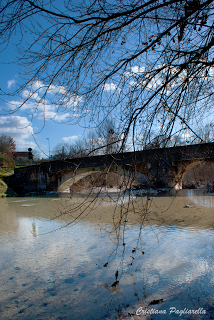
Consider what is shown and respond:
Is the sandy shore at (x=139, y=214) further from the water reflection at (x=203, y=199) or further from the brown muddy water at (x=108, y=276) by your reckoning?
the water reflection at (x=203, y=199)

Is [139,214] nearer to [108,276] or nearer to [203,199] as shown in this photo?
[108,276]

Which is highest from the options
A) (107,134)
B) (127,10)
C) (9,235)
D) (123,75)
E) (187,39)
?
(127,10)

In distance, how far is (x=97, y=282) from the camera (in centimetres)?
296

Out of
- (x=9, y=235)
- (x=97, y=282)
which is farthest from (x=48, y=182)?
(x=97, y=282)

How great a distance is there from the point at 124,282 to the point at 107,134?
189cm

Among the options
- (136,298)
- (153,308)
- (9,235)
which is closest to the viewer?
(153,308)

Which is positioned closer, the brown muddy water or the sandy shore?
the brown muddy water

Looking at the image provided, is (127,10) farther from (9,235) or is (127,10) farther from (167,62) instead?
(9,235)
